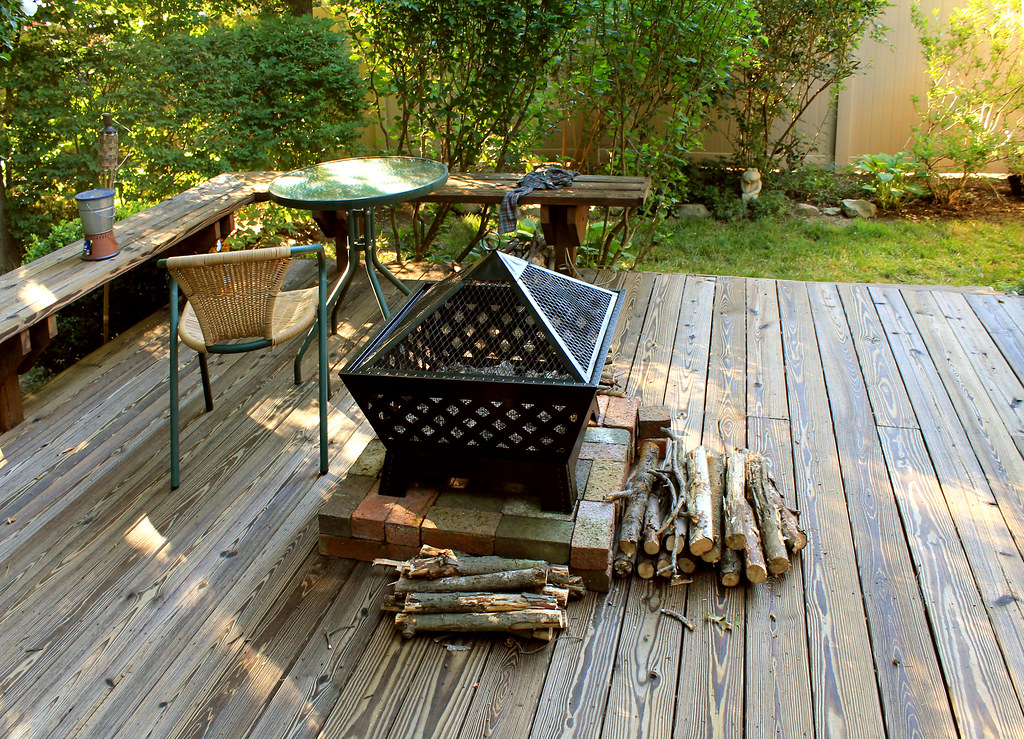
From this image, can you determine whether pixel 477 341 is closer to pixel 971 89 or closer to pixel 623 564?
pixel 623 564

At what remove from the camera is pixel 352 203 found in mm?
2949

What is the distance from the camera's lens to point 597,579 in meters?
A: 2.10

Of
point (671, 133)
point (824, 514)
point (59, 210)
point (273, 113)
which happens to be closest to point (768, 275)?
point (671, 133)

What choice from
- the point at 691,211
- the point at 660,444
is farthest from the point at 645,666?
the point at 691,211

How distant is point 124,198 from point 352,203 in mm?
3994

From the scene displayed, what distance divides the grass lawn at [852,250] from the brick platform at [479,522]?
3.60 metres

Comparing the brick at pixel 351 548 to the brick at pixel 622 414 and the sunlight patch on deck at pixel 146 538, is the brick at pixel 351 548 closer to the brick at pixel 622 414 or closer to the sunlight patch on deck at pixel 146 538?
the sunlight patch on deck at pixel 146 538

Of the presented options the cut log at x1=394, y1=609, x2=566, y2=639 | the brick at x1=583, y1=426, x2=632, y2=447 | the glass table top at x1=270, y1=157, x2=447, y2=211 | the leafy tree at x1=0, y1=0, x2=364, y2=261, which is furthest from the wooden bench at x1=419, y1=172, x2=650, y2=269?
the leafy tree at x1=0, y1=0, x2=364, y2=261

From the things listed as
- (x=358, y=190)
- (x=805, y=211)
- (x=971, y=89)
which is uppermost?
(x=971, y=89)

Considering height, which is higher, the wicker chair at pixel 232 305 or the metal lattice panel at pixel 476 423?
the wicker chair at pixel 232 305

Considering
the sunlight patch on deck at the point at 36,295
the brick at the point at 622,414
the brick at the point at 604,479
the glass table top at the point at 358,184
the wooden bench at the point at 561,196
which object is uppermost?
the glass table top at the point at 358,184

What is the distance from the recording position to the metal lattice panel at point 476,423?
2084mm

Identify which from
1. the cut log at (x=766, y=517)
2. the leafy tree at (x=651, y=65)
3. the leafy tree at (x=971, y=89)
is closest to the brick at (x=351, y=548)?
the cut log at (x=766, y=517)

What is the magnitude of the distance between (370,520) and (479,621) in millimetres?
435
